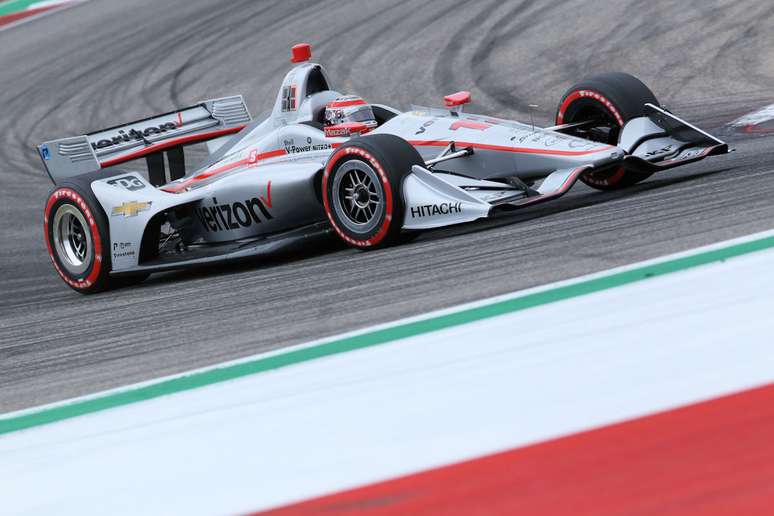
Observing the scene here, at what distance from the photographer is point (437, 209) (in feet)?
20.5

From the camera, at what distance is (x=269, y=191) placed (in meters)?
7.17

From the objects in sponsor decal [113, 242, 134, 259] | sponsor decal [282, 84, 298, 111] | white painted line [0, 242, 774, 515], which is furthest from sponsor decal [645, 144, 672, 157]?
sponsor decal [113, 242, 134, 259]

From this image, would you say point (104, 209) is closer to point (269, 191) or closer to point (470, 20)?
point (269, 191)

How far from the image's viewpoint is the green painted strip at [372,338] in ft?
13.6

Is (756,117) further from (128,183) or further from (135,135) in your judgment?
(128,183)

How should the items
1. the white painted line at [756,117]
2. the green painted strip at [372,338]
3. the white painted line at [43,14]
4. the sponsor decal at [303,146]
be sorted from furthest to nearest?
1. the white painted line at [43,14]
2. the white painted line at [756,117]
3. the sponsor decal at [303,146]
4. the green painted strip at [372,338]

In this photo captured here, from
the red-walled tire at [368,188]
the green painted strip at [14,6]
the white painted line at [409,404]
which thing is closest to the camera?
the white painted line at [409,404]

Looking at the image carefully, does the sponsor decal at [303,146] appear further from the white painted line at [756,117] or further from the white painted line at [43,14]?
the white painted line at [43,14]

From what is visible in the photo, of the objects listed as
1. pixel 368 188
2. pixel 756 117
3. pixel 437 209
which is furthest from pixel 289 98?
pixel 756 117

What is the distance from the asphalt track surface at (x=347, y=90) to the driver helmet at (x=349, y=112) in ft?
Result: 2.76

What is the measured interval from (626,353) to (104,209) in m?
4.82

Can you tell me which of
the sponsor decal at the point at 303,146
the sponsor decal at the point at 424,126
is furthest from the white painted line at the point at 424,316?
the sponsor decal at the point at 303,146

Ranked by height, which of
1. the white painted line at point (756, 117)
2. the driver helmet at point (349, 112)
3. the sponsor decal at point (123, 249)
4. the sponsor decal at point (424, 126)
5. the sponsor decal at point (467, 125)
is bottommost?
the white painted line at point (756, 117)

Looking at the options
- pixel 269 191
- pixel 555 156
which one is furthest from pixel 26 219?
pixel 555 156
